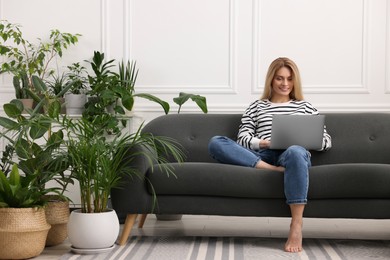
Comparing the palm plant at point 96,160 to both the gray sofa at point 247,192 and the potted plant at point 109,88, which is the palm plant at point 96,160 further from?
the potted plant at point 109,88

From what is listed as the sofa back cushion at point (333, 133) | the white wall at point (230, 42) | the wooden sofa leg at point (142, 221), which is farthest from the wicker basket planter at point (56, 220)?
the white wall at point (230, 42)

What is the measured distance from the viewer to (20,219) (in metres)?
2.93

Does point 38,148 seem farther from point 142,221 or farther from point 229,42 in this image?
point 229,42

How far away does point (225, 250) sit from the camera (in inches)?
124

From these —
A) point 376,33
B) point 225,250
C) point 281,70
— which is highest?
point 376,33

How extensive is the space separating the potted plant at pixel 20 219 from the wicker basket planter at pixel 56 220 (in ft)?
0.75

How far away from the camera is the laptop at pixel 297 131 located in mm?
3375

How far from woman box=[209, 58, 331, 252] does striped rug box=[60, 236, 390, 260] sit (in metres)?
0.14

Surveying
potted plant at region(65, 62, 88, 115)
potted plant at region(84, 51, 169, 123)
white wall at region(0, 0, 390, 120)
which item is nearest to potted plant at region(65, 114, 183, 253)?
potted plant at region(84, 51, 169, 123)

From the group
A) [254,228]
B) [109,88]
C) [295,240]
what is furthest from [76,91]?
[295,240]

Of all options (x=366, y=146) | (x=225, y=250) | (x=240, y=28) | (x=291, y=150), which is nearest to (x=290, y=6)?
(x=240, y=28)

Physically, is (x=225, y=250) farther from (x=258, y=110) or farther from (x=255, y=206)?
(x=258, y=110)

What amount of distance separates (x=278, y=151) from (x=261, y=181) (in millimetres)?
424

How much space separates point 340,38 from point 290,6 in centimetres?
43
